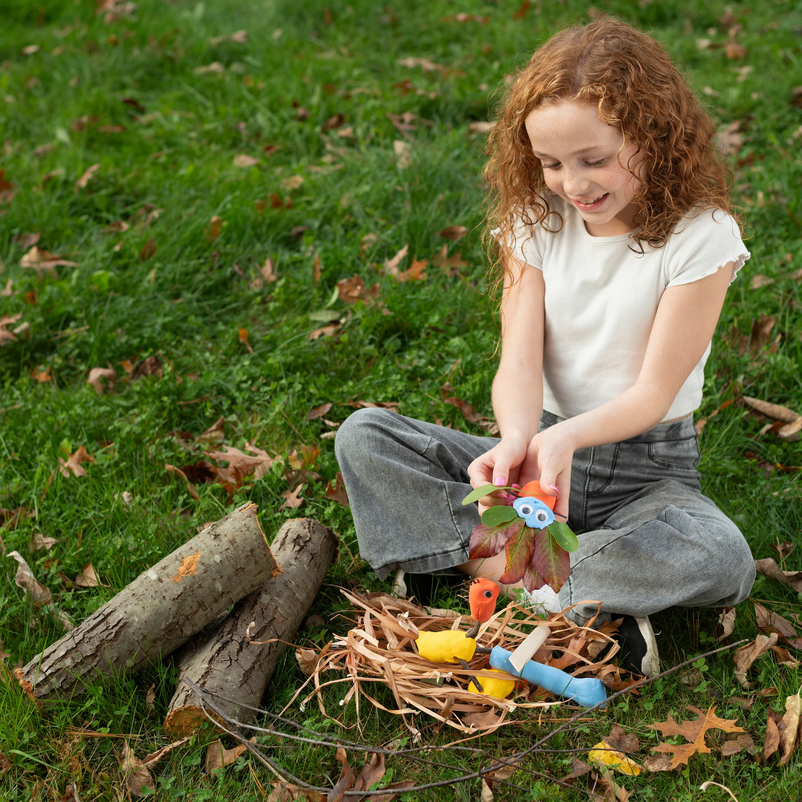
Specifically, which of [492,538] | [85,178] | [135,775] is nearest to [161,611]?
[135,775]

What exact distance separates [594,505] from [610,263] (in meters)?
0.75

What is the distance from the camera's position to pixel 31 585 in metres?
2.50

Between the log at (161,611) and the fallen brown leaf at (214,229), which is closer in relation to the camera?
the log at (161,611)

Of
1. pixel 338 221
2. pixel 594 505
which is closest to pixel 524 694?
pixel 594 505

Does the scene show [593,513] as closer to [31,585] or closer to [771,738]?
[771,738]

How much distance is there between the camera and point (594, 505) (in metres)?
2.52

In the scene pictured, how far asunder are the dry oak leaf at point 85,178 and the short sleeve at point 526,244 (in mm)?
3030

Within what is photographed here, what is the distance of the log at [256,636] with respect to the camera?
6.80 feet

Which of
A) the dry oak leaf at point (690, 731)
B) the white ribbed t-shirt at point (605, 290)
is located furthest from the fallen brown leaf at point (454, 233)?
the dry oak leaf at point (690, 731)

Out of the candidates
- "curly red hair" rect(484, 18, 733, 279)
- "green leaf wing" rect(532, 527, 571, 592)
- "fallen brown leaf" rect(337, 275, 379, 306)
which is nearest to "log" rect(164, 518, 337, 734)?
"green leaf wing" rect(532, 527, 571, 592)

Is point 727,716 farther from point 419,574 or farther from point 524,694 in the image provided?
point 419,574

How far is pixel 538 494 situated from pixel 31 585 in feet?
5.34

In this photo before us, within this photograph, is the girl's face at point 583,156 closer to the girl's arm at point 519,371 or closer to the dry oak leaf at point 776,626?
the girl's arm at point 519,371

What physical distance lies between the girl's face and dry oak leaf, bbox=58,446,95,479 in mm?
1957
